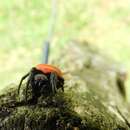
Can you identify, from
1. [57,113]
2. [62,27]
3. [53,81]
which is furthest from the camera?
[62,27]

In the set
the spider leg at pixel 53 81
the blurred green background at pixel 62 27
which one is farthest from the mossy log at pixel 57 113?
the blurred green background at pixel 62 27

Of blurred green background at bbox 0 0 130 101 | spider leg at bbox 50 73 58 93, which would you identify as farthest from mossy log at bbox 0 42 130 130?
blurred green background at bbox 0 0 130 101

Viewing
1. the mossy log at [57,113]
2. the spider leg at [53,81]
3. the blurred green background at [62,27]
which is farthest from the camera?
the blurred green background at [62,27]

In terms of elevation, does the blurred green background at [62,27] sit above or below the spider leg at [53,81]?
above

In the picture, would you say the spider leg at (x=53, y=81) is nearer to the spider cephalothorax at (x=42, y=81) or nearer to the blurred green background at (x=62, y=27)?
the spider cephalothorax at (x=42, y=81)

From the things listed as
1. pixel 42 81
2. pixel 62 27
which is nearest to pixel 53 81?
pixel 42 81

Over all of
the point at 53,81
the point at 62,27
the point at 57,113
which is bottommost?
the point at 57,113

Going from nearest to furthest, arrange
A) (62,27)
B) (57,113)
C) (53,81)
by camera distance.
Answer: (57,113) → (53,81) → (62,27)

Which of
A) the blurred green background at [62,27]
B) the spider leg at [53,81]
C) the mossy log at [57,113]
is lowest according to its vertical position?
the mossy log at [57,113]

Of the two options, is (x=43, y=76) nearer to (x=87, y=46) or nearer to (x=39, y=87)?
(x=39, y=87)

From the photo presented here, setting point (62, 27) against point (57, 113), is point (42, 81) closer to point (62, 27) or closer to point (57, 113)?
point (57, 113)
